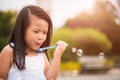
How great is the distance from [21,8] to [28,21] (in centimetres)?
21

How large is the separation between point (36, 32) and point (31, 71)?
0.21m

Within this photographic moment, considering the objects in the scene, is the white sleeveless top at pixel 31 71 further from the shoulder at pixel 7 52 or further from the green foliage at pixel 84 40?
the green foliage at pixel 84 40

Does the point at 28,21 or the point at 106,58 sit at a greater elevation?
the point at 28,21

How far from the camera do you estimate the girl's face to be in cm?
178

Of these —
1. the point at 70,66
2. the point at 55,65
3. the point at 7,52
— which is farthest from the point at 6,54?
the point at 70,66

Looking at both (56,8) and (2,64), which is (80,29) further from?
(2,64)

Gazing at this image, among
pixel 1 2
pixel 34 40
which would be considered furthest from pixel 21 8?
pixel 34 40

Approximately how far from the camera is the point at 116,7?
208cm

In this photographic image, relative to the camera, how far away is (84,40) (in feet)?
6.77

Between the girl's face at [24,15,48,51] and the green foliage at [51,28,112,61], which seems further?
the green foliage at [51,28,112,61]

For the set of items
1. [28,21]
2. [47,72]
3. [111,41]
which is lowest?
[47,72]

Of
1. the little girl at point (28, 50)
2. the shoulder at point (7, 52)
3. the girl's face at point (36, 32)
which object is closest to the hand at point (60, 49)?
the little girl at point (28, 50)

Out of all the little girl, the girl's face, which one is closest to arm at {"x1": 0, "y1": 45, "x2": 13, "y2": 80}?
the little girl

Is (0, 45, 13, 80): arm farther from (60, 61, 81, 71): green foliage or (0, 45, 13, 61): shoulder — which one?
(60, 61, 81, 71): green foliage
